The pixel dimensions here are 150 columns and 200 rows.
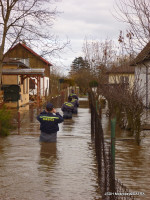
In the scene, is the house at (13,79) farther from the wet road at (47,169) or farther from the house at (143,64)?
the wet road at (47,169)

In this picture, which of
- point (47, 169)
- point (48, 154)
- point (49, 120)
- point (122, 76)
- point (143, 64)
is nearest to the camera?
point (47, 169)

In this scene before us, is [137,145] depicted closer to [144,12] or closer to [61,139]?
[61,139]

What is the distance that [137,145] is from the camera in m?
12.7

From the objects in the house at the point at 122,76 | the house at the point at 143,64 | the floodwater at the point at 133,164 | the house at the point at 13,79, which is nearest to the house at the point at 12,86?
the house at the point at 13,79

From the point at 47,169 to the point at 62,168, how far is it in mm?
353

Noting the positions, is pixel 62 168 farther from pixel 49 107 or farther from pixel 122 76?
pixel 122 76

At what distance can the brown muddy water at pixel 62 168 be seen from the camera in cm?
700

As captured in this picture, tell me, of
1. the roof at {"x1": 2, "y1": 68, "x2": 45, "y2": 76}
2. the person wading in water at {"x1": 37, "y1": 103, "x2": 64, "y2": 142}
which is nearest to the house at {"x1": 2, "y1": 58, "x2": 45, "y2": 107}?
the roof at {"x1": 2, "y1": 68, "x2": 45, "y2": 76}

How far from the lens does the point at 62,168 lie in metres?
9.05

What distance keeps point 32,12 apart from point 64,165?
13.7m

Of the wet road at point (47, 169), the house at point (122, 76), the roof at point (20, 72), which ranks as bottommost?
the wet road at point (47, 169)

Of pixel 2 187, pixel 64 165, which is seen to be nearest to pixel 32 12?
pixel 64 165

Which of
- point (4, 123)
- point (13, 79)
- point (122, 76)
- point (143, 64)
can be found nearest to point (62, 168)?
point (4, 123)

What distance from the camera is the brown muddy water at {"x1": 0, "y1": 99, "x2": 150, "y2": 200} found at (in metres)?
7.00
